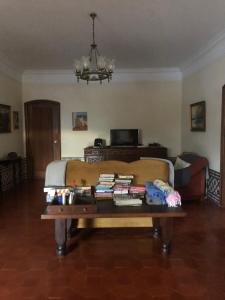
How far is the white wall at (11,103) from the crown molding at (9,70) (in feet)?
0.31

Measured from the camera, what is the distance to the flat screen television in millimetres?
7305

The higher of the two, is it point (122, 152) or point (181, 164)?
point (122, 152)

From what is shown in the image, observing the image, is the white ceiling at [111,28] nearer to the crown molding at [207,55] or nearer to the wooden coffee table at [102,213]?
the crown molding at [207,55]

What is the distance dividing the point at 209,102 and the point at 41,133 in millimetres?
4494

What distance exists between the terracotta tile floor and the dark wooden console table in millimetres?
2998

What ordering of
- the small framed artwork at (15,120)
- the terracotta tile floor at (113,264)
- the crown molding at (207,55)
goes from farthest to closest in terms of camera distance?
the small framed artwork at (15,120) → the crown molding at (207,55) → the terracotta tile floor at (113,264)

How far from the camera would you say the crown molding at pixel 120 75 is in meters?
7.20

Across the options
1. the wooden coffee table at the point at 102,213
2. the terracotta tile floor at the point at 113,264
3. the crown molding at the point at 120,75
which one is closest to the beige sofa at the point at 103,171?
the terracotta tile floor at the point at 113,264

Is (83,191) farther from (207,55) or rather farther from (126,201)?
(207,55)

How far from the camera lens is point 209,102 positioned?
210 inches

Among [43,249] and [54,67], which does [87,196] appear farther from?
[54,67]

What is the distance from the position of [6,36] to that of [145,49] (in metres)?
2.60

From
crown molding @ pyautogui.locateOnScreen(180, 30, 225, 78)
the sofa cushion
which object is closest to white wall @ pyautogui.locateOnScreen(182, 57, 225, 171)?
crown molding @ pyautogui.locateOnScreen(180, 30, 225, 78)

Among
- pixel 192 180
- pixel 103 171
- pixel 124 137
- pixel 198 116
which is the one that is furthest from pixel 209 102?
pixel 103 171
